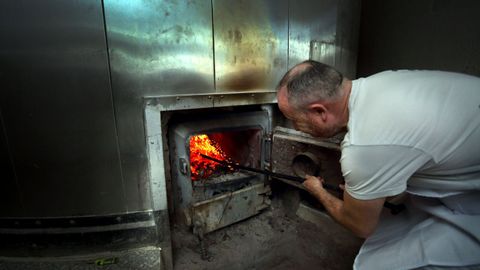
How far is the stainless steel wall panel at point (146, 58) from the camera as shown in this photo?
1.35 meters

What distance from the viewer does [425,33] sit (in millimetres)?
2033

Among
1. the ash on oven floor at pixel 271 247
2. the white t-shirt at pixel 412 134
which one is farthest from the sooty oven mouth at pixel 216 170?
the white t-shirt at pixel 412 134

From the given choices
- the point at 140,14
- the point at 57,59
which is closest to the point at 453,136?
the point at 140,14

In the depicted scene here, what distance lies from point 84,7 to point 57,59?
296 millimetres

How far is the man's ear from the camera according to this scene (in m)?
1.07

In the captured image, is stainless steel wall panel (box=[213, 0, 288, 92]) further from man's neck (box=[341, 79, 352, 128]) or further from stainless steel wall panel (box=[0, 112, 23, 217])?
stainless steel wall panel (box=[0, 112, 23, 217])

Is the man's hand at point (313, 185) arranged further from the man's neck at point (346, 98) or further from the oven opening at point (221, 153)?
the oven opening at point (221, 153)

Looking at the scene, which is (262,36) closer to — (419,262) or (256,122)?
(256,122)

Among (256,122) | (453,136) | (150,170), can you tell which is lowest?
(150,170)

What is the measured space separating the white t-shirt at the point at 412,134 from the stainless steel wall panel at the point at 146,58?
3.20 ft

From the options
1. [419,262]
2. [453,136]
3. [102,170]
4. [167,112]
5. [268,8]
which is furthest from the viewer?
[268,8]

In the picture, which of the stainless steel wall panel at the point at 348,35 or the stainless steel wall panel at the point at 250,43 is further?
the stainless steel wall panel at the point at 348,35

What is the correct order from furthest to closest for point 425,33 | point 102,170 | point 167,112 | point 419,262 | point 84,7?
point 425,33
point 167,112
point 102,170
point 84,7
point 419,262

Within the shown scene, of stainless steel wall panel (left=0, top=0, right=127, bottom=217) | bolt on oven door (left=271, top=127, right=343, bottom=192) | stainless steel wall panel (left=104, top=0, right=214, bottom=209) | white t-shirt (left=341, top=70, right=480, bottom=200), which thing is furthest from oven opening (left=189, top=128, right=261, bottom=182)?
white t-shirt (left=341, top=70, right=480, bottom=200)
